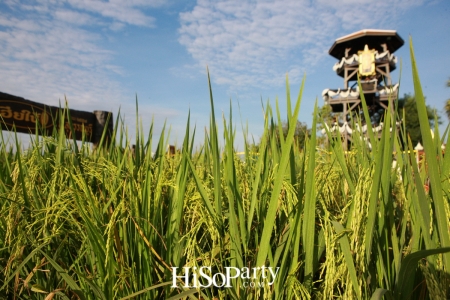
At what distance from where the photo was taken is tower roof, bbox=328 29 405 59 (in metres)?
18.2

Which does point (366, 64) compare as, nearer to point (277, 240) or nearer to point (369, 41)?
point (369, 41)

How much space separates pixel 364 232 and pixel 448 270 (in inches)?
5.4

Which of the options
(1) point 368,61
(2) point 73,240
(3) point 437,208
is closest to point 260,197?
(3) point 437,208

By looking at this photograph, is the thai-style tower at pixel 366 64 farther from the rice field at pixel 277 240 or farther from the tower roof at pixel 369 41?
the rice field at pixel 277 240

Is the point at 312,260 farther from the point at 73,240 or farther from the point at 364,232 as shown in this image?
the point at 73,240

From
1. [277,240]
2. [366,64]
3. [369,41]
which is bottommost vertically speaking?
[277,240]

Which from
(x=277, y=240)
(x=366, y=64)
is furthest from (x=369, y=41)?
(x=277, y=240)

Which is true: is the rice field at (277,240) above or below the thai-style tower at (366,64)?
below

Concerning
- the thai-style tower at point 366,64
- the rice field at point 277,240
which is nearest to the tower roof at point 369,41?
the thai-style tower at point 366,64

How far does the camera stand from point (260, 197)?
28.4 inches

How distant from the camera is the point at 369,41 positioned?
1909cm

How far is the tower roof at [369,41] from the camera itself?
1819 centimetres

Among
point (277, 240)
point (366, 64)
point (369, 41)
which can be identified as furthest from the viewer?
point (369, 41)

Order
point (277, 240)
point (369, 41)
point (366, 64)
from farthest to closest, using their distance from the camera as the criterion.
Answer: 1. point (369, 41)
2. point (366, 64)
3. point (277, 240)
